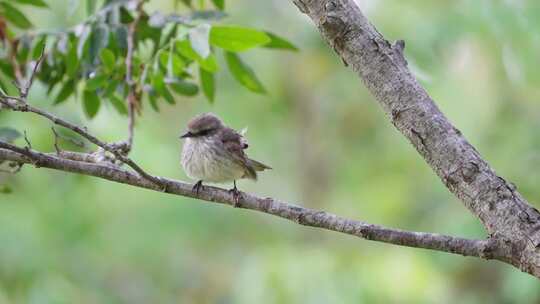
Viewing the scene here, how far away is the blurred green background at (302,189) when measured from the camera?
591 cm

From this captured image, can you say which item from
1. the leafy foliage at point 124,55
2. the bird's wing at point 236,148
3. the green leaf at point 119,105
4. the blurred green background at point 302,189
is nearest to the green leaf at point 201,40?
the leafy foliage at point 124,55

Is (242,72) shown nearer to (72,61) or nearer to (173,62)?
(173,62)

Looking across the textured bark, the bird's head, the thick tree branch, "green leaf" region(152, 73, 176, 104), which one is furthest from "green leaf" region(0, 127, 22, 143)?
the textured bark

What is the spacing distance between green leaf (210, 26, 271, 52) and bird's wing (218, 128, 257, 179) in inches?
41.8

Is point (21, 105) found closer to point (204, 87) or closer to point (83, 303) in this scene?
point (204, 87)

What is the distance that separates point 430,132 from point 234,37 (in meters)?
1.14

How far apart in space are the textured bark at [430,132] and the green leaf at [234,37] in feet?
2.29

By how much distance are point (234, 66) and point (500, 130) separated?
4.61 metres

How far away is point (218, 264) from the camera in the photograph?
28.3 feet

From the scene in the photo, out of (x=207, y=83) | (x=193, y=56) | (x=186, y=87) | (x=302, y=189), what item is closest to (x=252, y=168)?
(x=207, y=83)

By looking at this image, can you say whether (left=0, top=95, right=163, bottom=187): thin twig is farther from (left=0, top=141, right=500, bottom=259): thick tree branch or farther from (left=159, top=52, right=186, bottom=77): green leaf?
(left=159, top=52, right=186, bottom=77): green leaf

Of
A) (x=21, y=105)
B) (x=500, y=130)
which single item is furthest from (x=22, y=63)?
(x=500, y=130)

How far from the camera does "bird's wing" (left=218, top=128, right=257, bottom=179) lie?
4109 millimetres

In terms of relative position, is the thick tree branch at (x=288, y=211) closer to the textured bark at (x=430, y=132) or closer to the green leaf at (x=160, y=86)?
the textured bark at (x=430, y=132)
